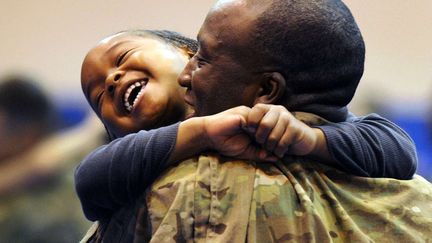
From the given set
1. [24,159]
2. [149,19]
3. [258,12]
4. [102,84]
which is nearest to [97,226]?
[102,84]

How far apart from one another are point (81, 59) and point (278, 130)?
1.05m

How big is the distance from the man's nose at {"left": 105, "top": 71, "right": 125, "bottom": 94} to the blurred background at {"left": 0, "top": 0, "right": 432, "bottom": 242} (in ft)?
2.02

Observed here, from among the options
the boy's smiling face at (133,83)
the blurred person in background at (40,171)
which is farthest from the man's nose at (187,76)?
the blurred person in background at (40,171)

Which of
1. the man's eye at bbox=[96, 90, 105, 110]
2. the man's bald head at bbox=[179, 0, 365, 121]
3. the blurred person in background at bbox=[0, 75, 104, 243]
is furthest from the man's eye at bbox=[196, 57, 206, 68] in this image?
the blurred person in background at bbox=[0, 75, 104, 243]

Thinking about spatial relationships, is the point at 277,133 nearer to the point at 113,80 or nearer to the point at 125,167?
the point at 125,167

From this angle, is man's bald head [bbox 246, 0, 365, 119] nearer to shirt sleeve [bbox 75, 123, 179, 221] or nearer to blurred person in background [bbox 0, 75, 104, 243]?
shirt sleeve [bbox 75, 123, 179, 221]

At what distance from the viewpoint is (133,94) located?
2.95ft

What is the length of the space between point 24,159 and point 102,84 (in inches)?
26.1

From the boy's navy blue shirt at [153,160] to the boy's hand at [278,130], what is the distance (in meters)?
0.04

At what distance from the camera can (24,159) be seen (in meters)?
1.51

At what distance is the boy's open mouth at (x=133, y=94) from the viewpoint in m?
0.88

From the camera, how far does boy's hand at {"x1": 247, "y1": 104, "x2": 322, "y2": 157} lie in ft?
2.07

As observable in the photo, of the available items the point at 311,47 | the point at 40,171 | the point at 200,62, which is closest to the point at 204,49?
the point at 200,62

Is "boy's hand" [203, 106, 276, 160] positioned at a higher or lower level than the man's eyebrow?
lower
